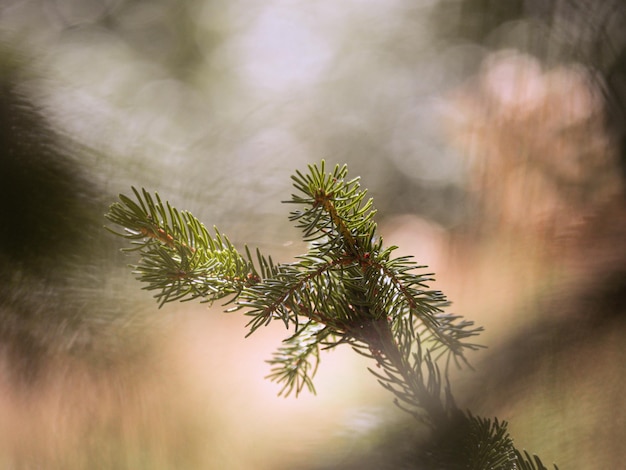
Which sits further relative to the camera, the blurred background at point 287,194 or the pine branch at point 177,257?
the blurred background at point 287,194

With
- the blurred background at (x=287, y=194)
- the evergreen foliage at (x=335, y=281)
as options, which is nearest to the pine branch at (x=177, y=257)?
the evergreen foliage at (x=335, y=281)

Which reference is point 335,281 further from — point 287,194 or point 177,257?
Result: point 287,194

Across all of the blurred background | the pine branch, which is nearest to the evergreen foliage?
the pine branch

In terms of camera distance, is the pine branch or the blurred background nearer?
the pine branch

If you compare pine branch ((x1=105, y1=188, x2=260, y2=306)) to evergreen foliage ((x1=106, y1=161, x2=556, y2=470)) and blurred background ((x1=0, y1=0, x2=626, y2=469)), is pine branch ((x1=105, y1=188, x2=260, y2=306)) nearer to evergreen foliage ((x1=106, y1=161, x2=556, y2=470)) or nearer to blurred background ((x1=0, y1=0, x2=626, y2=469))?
evergreen foliage ((x1=106, y1=161, x2=556, y2=470))

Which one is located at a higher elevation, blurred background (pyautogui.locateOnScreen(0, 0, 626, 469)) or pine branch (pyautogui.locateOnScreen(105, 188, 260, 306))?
blurred background (pyautogui.locateOnScreen(0, 0, 626, 469))

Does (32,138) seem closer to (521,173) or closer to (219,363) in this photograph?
(219,363)

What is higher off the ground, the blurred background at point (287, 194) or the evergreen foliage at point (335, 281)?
the blurred background at point (287, 194)

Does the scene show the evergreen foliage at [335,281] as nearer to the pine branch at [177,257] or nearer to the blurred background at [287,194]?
the pine branch at [177,257]

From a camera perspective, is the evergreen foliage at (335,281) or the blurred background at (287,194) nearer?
the evergreen foliage at (335,281)
